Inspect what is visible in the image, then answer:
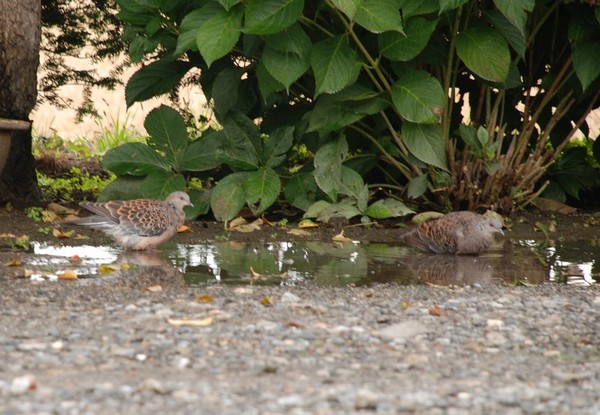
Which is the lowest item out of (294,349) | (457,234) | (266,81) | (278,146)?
(294,349)

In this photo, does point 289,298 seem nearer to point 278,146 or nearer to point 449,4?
point 449,4

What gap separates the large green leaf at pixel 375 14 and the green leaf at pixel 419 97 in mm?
617

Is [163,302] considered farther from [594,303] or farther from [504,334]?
[594,303]

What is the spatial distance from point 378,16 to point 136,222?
88.1 inches

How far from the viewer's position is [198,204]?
28.4 ft

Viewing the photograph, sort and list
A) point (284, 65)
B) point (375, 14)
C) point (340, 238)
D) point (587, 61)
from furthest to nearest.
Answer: point (587, 61), point (340, 238), point (284, 65), point (375, 14)

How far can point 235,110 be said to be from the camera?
8672mm

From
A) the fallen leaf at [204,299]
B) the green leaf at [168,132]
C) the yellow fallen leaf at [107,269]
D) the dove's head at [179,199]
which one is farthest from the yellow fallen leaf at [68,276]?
the green leaf at [168,132]

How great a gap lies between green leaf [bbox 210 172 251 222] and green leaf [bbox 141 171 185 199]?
0.32 meters

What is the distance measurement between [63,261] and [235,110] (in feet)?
8.10

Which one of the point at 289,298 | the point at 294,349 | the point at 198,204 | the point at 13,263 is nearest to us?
the point at 294,349

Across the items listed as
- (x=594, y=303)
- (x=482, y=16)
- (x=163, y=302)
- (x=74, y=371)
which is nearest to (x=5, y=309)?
(x=163, y=302)

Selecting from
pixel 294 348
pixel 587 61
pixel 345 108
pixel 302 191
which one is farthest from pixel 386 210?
pixel 294 348

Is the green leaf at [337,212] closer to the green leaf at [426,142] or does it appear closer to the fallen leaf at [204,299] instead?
the green leaf at [426,142]
